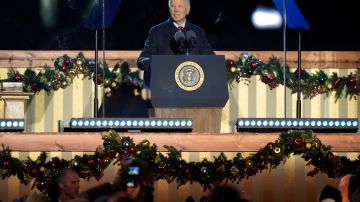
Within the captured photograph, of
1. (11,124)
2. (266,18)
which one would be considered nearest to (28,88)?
(11,124)

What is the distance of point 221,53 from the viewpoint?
1652 cm

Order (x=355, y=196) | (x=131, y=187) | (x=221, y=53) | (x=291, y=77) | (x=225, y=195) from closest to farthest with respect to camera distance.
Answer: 1. (x=225, y=195)
2. (x=131, y=187)
3. (x=355, y=196)
4. (x=291, y=77)
5. (x=221, y=53)

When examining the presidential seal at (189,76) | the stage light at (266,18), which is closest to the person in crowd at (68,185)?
the presidential seal at (189,76)

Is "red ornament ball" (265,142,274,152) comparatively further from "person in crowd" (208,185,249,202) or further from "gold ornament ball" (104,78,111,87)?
"person in crowd" (208,185,249,202)

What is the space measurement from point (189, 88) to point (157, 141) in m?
1.00

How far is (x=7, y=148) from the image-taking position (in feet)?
44.5

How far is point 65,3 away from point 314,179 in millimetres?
5861

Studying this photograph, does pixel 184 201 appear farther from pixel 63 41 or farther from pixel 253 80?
pixel 63 41

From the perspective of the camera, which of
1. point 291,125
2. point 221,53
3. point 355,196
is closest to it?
point 355,196

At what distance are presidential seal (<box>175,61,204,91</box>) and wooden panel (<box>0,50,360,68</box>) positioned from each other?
2.03 metres

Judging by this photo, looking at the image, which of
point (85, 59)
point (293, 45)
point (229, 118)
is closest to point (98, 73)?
point (85, 59)

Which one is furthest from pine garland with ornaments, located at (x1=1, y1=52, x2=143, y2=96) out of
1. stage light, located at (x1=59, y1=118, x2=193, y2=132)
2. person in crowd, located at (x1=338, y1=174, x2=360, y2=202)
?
person in crowd, located at (x1=338, y1=174, x2=360, y2=202)

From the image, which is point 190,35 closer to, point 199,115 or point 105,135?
point 199,115

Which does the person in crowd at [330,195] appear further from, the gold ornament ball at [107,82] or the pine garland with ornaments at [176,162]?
the gold ornament ball at [107,82]
